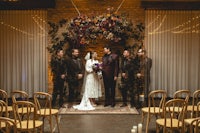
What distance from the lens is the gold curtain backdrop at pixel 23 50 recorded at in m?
11.3

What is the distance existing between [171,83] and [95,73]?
2.65 m

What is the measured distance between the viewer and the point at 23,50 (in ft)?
37.4

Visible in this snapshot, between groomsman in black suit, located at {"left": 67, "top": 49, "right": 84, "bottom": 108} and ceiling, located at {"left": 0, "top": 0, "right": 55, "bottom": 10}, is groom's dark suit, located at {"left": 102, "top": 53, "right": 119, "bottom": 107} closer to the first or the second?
groomsman in black suit, located at {"left": 67, "top": 49, "right": 84, "bottom": 108}

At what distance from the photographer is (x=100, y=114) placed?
9367 mm

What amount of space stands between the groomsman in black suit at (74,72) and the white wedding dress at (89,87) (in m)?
0.30

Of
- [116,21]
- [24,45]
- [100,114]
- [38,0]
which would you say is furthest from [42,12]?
[100,114]

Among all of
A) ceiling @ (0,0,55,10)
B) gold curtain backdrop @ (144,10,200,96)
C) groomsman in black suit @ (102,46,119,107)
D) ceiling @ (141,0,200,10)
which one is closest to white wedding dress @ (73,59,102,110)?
groomsman in black suit @ (102,46,119,107)

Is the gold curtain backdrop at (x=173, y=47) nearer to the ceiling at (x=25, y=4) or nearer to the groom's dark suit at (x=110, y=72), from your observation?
the groom's dark suit at (x=110, y=72)

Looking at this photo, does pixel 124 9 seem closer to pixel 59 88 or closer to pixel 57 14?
pixel 57 14

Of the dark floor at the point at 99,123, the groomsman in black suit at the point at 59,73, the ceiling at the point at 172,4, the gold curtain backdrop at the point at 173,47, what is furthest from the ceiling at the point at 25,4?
the dark floor at the point at 99,123

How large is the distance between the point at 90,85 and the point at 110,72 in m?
0.61

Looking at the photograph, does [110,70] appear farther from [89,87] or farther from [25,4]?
[25,4]

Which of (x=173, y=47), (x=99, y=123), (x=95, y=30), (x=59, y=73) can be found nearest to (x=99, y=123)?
(x=99, y=123)

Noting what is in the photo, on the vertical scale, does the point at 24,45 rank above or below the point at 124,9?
below
